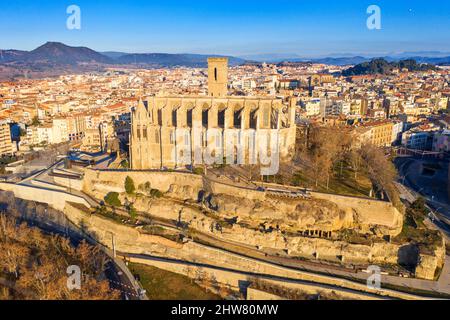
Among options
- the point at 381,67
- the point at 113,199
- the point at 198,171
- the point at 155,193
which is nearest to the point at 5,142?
the point at 113,199

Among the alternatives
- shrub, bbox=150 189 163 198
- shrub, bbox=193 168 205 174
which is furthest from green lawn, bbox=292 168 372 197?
shrub, bbox=150 189 163 198

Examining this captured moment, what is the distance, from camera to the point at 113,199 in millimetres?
36000

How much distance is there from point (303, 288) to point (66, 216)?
76.3ft

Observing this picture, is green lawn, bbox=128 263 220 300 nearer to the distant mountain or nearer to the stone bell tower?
the stone bell tower

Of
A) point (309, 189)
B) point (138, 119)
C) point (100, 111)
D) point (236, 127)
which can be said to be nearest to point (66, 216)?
point (138, 119)

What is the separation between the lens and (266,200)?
105 ft

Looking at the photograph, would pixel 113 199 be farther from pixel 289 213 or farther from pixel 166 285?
pixel 289 213

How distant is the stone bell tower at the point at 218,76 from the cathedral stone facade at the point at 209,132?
2.65 meters

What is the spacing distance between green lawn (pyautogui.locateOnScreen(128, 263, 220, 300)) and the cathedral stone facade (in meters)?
13.0

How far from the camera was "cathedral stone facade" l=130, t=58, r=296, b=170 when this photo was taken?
3841cm

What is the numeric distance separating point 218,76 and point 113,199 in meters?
17.6

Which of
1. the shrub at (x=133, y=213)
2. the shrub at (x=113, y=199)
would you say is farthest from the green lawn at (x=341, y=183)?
→ the shrub at (x=113, y=199)
